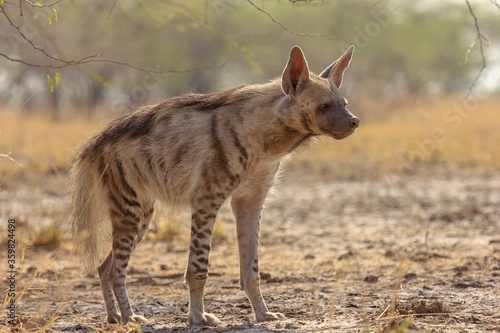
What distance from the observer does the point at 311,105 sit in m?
4.69

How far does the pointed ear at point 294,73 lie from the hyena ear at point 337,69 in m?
0.26

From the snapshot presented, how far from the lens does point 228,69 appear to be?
3067cm

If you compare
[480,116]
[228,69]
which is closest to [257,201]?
[480,116]

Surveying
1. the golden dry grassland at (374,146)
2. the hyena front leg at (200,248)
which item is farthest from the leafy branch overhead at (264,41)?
the hyena front leg at (200,248)

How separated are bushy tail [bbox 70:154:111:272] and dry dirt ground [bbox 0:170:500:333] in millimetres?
229

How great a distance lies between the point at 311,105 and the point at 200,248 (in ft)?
3.21

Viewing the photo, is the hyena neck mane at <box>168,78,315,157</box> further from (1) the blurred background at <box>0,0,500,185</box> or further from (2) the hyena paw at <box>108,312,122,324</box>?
(1) the blurred background at <box>0,0,500,185</box>

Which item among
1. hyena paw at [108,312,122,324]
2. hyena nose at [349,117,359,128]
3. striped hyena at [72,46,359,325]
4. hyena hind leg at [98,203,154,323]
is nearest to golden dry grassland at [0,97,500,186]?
striped hyena at [72,46,359,325]

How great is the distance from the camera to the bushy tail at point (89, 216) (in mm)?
5145

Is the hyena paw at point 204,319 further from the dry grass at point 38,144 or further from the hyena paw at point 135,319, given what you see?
the dry grass at point 38,144

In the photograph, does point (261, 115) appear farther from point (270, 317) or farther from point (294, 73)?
point (270, 317)

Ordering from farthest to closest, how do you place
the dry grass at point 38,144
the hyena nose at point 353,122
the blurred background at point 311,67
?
the blurred background at point 311,67 → the dry grass at point 38,144 → the hyena nose at point 353,122

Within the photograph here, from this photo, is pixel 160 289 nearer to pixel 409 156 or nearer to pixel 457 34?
pixel 409 156

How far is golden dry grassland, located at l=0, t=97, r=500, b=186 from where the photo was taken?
40.9 ft
